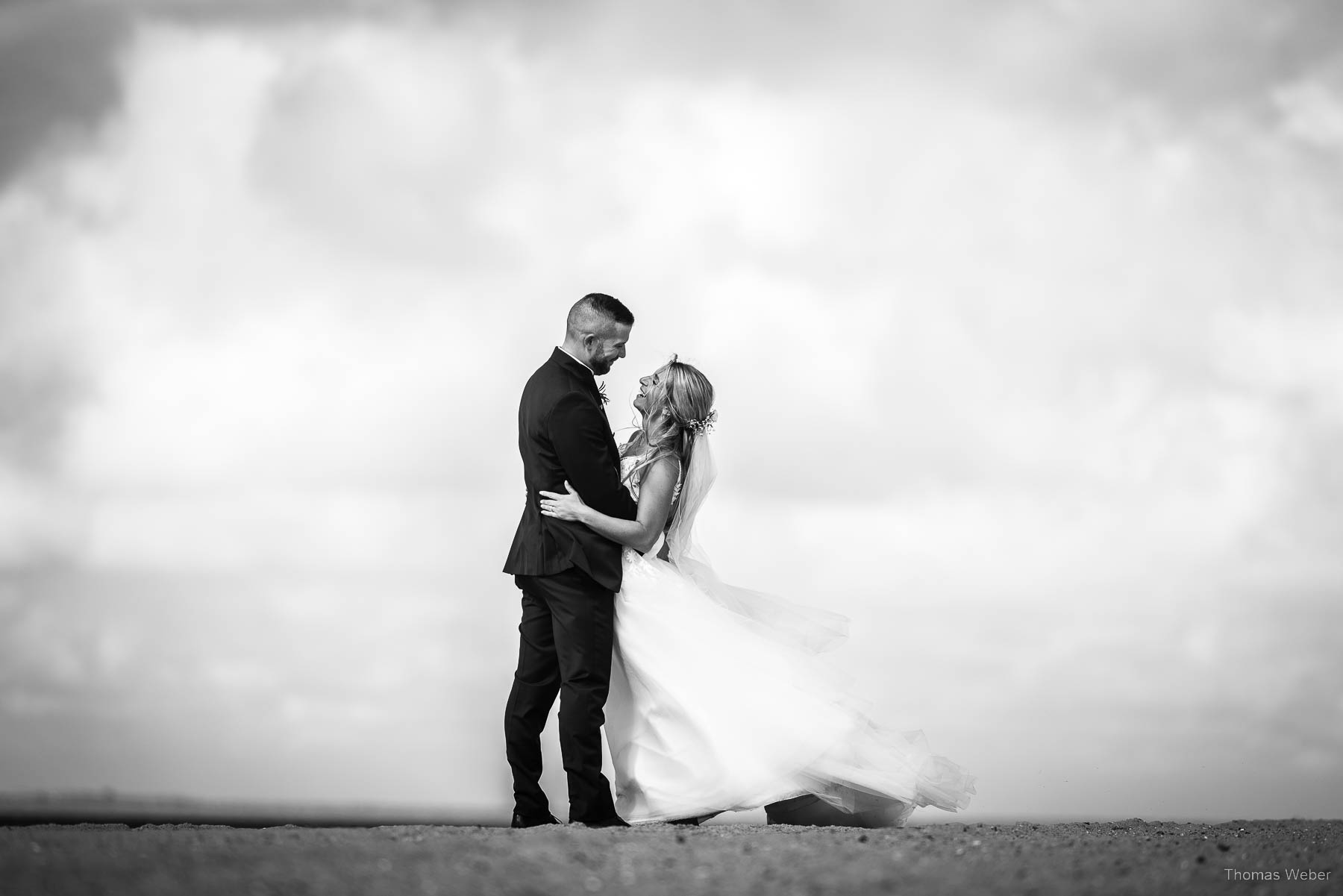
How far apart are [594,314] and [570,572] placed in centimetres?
173

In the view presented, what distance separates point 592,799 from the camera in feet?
24.9

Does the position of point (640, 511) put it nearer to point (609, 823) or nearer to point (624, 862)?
point (609, 823)

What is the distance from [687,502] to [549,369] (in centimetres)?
147

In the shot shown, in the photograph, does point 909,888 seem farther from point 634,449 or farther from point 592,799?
point 634,449

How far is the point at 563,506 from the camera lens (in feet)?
25.0

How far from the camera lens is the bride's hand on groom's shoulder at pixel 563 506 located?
7617mm

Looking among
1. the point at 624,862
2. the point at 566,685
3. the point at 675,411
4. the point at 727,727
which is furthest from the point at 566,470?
the point at 624,862

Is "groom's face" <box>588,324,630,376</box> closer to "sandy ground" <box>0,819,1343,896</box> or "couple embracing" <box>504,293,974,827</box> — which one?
"couple embracing" <box>504,293,974,827</box>

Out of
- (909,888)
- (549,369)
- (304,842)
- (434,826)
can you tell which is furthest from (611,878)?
(549,369)

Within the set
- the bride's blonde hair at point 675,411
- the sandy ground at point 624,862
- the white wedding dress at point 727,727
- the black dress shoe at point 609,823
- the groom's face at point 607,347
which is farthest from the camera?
the bride's blonde hair at point 675,411

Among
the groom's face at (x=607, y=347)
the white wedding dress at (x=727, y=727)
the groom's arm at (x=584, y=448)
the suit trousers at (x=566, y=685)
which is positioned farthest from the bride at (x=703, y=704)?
the groom's face at (x=607, y=347)

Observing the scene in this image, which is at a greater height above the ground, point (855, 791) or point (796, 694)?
point (796, 694)

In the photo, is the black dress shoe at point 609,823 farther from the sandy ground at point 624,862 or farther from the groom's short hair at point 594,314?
the groom's short hair at point 594,314

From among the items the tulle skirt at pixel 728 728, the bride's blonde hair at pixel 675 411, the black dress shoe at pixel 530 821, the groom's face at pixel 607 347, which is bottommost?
the black dress shoe at pixel 530 821
